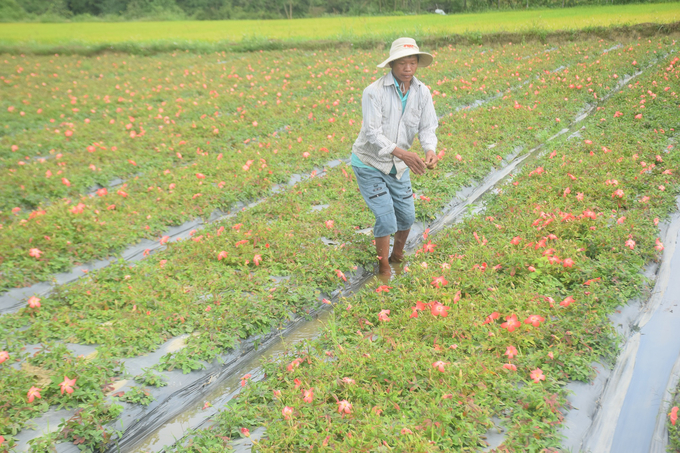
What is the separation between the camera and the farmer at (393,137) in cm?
358

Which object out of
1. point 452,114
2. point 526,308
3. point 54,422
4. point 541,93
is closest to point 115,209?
point 54,422

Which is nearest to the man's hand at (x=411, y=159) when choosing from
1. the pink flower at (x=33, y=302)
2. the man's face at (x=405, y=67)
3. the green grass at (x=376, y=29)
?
the man's face at (x=405, y=67)

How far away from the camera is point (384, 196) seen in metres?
3.89

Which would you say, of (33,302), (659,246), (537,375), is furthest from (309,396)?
(659,246)

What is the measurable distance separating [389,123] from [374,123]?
0.19 metres

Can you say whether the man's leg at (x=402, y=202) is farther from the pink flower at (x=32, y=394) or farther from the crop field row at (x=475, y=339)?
→ the pink flower at (x=32, y=394)

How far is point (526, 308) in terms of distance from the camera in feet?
10.6

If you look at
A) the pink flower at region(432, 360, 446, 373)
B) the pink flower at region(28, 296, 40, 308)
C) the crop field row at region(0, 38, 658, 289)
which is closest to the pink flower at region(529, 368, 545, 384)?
the pink flower at region(432, 360, 446, 373)

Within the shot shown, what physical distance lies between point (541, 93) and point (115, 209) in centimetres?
790

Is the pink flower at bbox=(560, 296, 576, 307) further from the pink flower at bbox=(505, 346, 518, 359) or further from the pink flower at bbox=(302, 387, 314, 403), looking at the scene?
the pink flower at bbox=(302, 387, 314, 403)

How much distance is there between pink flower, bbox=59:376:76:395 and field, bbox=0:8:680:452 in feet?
0.04

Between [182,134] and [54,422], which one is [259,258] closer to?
[54,422]

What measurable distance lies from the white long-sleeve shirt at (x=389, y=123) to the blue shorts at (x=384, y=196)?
3.8 inches

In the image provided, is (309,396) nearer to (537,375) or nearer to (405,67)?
(537,375)
